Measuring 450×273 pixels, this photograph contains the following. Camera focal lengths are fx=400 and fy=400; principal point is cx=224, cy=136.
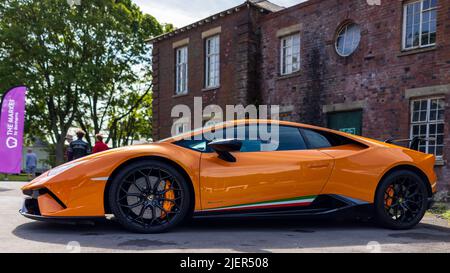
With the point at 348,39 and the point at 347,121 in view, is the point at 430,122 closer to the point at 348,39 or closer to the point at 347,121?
the point at 347,121

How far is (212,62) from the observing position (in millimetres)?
16328

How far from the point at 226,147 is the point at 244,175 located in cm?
37

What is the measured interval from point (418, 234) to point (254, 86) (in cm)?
1056

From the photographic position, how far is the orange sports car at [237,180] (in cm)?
404

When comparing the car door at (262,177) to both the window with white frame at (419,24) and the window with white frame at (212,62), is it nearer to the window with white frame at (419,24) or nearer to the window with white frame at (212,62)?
the window with white frame at (419,24)

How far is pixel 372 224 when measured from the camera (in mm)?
5211

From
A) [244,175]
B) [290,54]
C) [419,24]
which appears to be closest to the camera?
[244,175]

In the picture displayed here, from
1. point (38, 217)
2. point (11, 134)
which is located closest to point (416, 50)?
point (38, 217)

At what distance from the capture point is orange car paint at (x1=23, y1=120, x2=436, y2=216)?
13.1ft

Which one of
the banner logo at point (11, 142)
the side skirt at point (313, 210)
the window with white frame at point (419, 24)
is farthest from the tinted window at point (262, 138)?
the banner logo at point (11, 142)

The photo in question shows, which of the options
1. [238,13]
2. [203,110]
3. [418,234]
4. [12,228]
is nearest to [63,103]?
[203,110]

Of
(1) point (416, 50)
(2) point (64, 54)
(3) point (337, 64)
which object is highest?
(2) point (64, 54)

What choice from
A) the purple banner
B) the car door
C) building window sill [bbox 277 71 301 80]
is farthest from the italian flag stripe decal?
the purple banner

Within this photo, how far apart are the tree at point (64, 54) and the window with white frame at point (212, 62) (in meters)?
10.8
